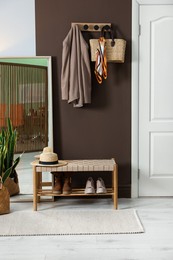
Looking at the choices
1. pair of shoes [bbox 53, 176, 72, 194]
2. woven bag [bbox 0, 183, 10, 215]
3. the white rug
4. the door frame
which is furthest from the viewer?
the door frame

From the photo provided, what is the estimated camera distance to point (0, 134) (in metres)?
4.86

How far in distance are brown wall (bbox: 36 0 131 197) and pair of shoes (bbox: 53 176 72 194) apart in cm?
30

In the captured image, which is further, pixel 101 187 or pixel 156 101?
pixel 156 101

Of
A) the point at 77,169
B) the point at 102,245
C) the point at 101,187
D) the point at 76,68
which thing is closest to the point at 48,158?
the point at 77,169

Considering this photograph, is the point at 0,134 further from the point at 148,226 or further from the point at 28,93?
the point at 148,226

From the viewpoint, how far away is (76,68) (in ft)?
15.9

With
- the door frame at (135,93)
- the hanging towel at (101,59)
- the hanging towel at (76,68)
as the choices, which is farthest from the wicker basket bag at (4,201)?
the hanging towel at (101,59)

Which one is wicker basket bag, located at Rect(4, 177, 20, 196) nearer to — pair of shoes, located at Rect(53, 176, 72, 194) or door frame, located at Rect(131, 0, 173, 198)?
pair of shoes, located at Rect(53, 176, 72, 194)

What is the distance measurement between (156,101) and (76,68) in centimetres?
92

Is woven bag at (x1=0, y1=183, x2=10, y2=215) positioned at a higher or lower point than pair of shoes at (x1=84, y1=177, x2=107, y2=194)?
lower

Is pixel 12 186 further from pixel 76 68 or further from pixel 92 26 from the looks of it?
pixel 92 26

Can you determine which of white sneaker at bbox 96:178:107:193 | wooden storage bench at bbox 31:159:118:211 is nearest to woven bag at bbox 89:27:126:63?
wooden storage bench at bbox 31:159:118:211

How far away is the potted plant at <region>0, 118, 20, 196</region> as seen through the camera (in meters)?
4.77

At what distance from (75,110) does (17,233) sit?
5.30ft
